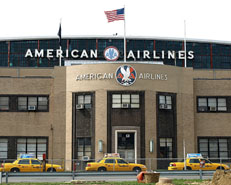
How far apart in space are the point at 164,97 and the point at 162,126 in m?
2.76

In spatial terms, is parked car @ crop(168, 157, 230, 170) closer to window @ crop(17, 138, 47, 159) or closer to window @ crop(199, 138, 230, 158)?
window @ crop(199, 138, 230, 158)

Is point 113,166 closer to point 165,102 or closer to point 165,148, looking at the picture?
point 165,148

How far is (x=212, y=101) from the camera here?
4931 cm

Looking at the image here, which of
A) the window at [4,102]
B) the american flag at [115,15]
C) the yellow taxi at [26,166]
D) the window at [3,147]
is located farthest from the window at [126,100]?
the window at [3,147]

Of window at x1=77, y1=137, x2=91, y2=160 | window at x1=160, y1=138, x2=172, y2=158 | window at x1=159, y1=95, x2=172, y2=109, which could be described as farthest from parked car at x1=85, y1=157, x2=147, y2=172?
window at x1=159, y1=95, x2=172, y2=109

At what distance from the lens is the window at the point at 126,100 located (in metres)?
45.1

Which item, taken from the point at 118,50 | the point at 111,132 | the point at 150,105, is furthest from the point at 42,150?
the point at 118,50

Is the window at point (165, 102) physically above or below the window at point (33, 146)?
above

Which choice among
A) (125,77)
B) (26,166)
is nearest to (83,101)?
(125,77)

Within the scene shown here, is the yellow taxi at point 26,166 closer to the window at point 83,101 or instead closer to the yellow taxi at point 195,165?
the window at point 83,101

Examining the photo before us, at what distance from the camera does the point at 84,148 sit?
45.0 m

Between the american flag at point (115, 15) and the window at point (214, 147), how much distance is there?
571 inches

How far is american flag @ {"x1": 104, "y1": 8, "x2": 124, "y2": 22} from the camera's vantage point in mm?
49375

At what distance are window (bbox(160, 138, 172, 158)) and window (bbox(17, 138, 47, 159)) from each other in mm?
11008
